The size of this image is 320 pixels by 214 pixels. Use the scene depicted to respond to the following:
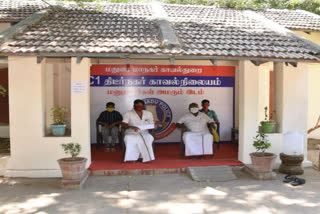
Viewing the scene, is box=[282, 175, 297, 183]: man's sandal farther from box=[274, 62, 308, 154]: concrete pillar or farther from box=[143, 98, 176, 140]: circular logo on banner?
box=[143, 98, 176, 140]: circular logo on banner

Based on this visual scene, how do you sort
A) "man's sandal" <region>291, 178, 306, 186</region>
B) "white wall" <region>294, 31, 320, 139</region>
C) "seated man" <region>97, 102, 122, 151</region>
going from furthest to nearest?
"white wall" <region>294, 31, 320, 139</region>, "seated man" <region>97, 102, 122, 151</region>, "man's sandal" <region>291, 178, 306, 186</region>

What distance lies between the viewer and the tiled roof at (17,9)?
28.7 ft

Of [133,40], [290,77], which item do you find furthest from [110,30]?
[290,77]

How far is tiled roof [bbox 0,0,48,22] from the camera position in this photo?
28.7ft

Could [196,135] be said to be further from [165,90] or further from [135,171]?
[165,90]

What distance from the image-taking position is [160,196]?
5.30 m

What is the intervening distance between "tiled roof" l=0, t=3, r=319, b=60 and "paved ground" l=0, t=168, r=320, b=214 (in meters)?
2.50

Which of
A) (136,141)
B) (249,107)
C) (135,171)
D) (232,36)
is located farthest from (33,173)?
(232,36)

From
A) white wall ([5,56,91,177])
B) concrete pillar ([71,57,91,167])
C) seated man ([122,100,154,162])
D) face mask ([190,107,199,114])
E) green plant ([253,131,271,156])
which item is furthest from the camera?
face mask ([190,107,199,114])

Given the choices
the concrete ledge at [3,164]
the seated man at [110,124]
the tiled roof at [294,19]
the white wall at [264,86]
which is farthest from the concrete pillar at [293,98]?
the concrete ledge at [3,164]

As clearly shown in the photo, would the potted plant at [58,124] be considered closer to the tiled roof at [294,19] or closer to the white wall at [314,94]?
the tiled roof at [294,19]

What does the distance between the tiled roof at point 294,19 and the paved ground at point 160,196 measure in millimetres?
5963

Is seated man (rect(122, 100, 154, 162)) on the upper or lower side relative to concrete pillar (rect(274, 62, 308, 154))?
lower

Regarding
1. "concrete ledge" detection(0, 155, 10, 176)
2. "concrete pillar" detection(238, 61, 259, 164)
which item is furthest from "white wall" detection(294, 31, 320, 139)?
"concrete ledge" detection(0, 155, 10, 176)
